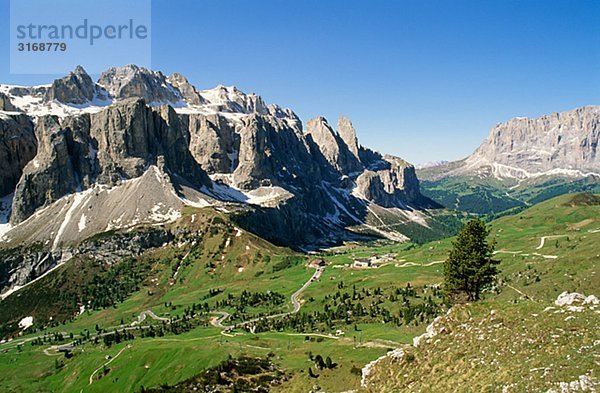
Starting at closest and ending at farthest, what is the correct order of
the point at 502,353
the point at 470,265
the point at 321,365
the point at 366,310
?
1. the point at 502,353
2. the point at 470,265
3. the point at 321,365
4. the point at 366,310

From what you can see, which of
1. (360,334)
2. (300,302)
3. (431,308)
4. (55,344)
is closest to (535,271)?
(431,308)

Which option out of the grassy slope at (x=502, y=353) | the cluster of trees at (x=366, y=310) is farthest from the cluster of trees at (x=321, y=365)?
the cluster of trees at (x=366, y=310)

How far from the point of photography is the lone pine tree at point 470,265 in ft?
218

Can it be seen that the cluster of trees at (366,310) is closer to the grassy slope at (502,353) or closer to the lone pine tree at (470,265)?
the lone pine tree at (470,265)

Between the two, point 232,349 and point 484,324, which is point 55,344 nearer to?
point 232,349

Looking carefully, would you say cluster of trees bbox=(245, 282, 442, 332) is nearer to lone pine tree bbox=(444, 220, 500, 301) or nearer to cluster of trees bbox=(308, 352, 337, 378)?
cluster of trees bbox=(308, 352, 337, 378)

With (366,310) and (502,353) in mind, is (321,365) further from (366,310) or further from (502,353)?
(366,310)

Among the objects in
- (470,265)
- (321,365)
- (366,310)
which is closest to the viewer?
(470,265)

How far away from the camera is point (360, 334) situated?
109 metres

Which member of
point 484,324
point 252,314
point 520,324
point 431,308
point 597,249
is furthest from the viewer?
point 252,314

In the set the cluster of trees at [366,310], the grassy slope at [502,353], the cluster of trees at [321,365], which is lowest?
the cluster of trees at [366,310]

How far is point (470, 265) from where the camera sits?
66562 mm

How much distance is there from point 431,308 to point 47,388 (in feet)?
403

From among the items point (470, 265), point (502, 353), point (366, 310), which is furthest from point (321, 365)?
point (366, 310)
